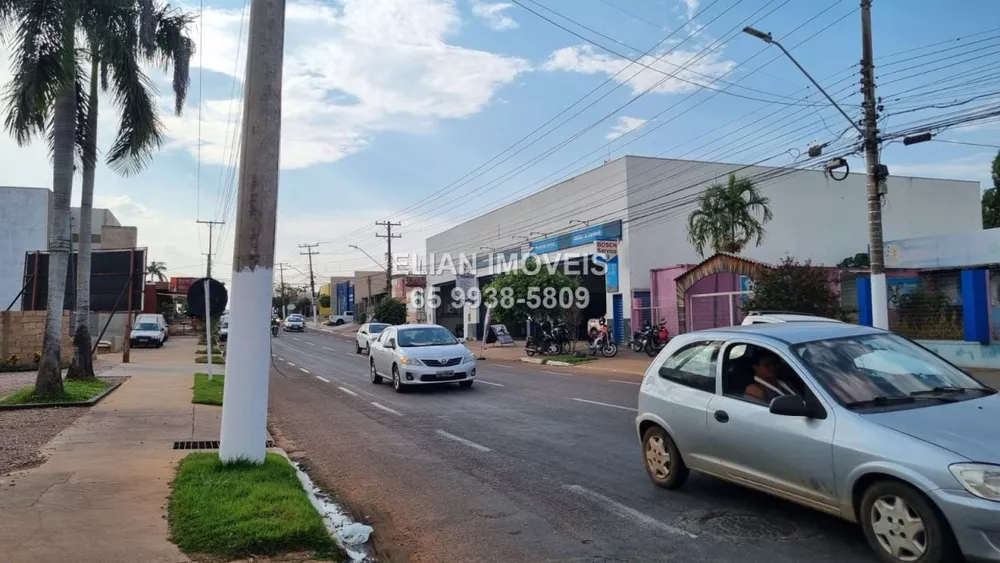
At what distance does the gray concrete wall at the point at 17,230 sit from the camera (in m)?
45.8

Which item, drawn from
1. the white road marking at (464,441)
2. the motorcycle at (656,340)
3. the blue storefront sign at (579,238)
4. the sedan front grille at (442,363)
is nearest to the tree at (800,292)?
the sedan front grille at (442,363)

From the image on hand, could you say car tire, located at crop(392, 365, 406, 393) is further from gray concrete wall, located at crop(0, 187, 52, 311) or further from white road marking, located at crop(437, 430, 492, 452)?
gray concrete wall, located at crop(0, 187, 52, 311)

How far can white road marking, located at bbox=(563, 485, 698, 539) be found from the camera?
542cm

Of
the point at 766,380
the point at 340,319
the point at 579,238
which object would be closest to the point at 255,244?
the point at 766,380

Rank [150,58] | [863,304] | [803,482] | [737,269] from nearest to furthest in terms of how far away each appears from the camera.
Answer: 1. [803,482]
2. [150,58]
3. [863,304]
4. [737,269]

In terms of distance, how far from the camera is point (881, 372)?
530cm

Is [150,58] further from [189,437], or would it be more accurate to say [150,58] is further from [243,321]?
[243,321]

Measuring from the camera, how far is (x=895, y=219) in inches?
1693

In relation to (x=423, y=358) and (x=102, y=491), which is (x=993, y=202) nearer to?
(x=423, y=358)

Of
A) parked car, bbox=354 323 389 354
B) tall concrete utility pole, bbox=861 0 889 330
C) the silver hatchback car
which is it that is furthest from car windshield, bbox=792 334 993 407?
parked car, bbox=354 323 389 354

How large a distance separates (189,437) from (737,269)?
60.7 ft

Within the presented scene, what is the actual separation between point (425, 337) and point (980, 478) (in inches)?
545

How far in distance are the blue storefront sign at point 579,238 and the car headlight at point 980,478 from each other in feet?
100

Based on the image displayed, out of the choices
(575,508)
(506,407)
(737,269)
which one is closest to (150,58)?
(506,407)
